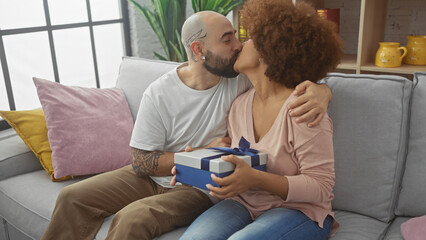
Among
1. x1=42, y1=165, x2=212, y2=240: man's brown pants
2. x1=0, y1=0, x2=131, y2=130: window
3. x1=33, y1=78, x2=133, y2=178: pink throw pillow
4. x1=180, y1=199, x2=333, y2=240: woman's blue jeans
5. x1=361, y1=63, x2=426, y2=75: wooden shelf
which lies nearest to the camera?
x1=180, y1=199, x2=333, y2=240: woman's blue jeans

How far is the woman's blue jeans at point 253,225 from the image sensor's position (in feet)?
3.66

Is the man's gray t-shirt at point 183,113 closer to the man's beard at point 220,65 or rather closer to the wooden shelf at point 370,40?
the man's beard at point 220,65

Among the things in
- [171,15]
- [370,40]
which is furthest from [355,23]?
[171,15]

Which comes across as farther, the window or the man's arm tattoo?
the window

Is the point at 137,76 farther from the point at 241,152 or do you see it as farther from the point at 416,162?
the point at 416,162

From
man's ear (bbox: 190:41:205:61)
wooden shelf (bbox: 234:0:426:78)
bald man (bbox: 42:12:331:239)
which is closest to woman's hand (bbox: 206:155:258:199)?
bald man (bbox: 42:12:331:239)

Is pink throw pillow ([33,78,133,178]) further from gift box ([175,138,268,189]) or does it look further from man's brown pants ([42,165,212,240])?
gift box ([175,138,268,189])

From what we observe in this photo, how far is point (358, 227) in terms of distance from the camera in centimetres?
135

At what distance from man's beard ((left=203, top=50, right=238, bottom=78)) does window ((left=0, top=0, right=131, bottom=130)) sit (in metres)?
1.53

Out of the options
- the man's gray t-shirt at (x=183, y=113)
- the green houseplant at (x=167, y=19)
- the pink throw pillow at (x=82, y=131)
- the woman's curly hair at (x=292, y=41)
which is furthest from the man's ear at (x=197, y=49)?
the green houseplant at (x=167, y=19)

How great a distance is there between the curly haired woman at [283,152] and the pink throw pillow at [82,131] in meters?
0.69

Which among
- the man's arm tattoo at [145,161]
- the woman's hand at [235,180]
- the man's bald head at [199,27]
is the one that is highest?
the man's bald head at [199,27]

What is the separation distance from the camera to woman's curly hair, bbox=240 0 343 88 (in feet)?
3.93

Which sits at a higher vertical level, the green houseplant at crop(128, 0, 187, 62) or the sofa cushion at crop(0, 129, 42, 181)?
the green houseplant at crop(128, 0, 187, 62)
